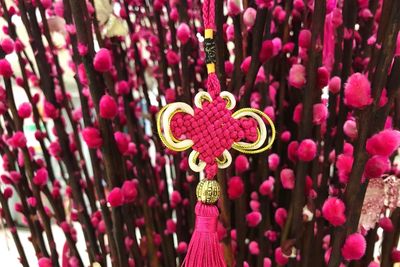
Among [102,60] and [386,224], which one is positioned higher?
[102,60]

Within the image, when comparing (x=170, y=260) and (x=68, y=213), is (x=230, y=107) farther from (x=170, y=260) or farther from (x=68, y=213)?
(x=68, y=213)

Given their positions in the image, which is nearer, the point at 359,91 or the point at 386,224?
the point at 359,91

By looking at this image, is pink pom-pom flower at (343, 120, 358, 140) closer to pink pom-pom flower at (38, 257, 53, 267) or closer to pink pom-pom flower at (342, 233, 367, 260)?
pink pom-pom flower at (342, 233, 367, 260)

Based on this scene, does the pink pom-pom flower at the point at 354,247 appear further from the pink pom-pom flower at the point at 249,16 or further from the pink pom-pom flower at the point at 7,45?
the pink pom-pom flower at the point at 7,45

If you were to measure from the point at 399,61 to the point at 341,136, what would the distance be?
0.09 m

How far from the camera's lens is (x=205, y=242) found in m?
0.34

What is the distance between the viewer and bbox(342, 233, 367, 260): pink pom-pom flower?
0.32 m

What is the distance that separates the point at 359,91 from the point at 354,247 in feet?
0.35

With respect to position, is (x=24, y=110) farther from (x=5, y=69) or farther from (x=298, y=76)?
(x=298, y=76)

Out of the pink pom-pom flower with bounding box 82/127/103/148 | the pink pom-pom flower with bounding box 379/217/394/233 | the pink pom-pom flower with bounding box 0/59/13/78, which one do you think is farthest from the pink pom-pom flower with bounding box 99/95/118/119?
the pink pom-pom flower with bounding box 379/217/394/233

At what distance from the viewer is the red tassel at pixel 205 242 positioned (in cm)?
34

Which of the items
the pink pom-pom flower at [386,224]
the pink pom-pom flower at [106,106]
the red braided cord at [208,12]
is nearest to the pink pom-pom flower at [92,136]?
the pink pom-pom flower at [106,106]

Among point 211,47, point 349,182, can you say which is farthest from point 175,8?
point 349,182

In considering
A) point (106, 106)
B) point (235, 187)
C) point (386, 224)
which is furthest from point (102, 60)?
point (386, 224)
